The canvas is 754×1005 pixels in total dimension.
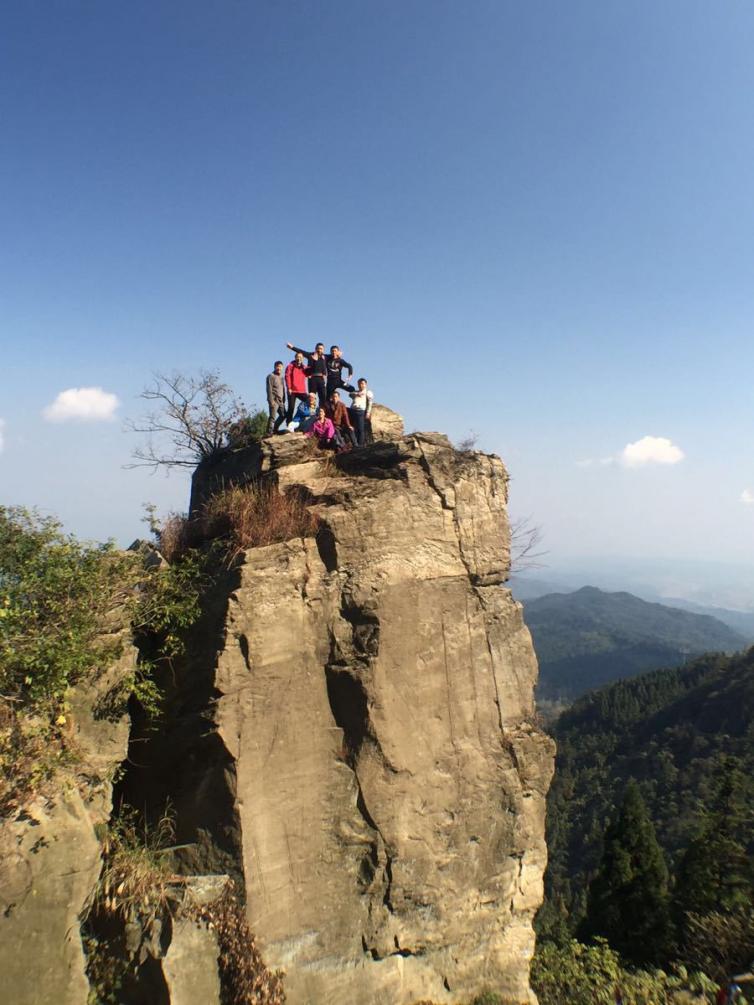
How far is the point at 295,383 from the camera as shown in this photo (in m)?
12.5

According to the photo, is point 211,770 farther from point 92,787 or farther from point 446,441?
point 446,441

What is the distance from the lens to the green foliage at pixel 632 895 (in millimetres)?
27156

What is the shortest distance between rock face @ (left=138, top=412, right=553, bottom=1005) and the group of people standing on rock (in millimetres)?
1042

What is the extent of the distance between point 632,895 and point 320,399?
29.4 metres

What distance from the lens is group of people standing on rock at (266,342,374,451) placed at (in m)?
11.4

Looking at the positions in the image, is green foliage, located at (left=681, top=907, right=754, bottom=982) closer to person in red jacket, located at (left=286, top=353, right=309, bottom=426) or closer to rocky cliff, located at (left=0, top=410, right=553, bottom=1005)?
rocky cliff, located at (left=0, top=410, right=553, bottom=1005)

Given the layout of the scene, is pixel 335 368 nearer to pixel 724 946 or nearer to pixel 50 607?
pixel 50 607

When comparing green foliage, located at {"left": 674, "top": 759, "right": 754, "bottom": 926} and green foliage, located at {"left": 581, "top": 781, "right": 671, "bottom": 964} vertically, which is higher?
green foliage, located at {"left": 674, "top": 759, "right": 754, "bottom": 926}

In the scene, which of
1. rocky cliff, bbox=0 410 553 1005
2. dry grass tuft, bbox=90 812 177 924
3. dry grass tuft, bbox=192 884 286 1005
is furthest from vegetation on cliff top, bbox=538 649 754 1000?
dry grass tuft, bbox=90 812 177 924

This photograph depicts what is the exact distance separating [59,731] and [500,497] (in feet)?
24.6

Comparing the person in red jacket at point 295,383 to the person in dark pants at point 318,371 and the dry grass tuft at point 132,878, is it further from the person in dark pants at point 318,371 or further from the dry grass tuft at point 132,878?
the dry grass tuft at point 132,878

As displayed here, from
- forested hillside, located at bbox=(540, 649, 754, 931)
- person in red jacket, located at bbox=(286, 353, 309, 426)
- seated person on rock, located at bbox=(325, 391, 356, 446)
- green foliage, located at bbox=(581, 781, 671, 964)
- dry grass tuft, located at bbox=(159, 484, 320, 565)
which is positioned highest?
person in red jacket, located at bbox=(286, 353, 309, 426)

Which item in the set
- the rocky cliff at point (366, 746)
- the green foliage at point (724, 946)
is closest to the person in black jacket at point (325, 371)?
the rocky cliff at point (366, 746)

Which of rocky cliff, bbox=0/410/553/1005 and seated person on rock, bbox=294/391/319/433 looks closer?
rocky cliff, bbox=0/410/553/1005
